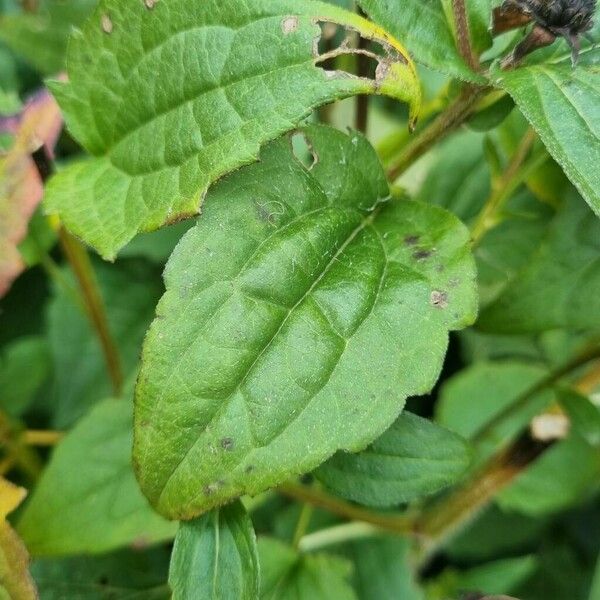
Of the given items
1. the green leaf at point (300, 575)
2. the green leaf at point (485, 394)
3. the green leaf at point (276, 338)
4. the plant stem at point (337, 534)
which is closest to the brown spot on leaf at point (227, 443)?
the green leaf at point (276, 338)

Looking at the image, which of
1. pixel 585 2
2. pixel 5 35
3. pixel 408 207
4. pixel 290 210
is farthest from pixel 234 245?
pixel 5 35

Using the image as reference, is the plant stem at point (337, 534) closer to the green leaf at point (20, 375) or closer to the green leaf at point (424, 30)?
the green leaf at point (20, 375)

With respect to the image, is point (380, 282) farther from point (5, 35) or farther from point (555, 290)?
point (5, 35)

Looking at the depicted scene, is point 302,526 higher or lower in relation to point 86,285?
lower

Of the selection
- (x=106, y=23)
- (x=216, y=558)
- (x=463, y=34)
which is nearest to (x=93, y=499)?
(x=216, y=558)

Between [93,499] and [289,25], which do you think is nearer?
[289,25]

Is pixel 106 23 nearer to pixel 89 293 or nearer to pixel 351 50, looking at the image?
pixel 351 50
